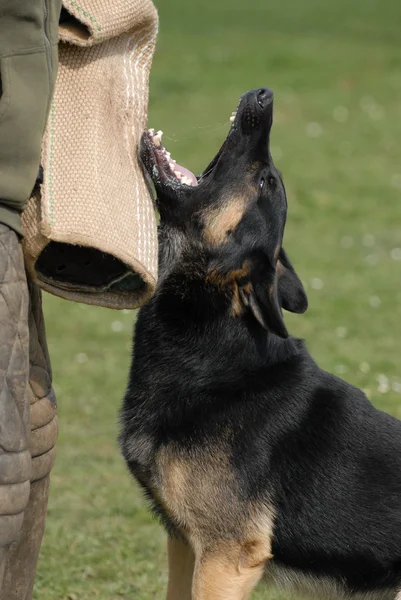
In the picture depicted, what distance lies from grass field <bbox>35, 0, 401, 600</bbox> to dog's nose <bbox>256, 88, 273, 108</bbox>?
0.67m

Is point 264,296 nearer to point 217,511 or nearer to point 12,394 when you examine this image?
point 217,511

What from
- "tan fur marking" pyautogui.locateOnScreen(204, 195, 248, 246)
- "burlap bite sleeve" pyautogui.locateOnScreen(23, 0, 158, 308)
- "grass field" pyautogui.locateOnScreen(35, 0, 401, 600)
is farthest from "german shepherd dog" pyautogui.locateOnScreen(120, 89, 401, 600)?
"grass field" pyautogui.locateOnScreen(35, 0, 401, 600)

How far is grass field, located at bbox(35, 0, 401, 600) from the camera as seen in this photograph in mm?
5195

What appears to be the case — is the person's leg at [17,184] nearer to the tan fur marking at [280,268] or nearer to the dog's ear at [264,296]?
the dog's ear at [264,296]

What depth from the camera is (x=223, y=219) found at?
3.98 meters

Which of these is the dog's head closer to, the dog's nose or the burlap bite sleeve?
the dog's nose

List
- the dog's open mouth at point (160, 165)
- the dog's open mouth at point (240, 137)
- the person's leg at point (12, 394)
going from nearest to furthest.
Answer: the person's leg at point (12, 394)
the dog's open mouth at point (160, 165)
the dog's open mouth at point (240, 137)

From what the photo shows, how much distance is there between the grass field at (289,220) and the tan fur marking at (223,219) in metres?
0.72

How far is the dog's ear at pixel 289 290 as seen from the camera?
13.1 ft

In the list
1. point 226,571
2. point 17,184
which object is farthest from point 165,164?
point 226,571

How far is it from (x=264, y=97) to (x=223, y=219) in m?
0.52

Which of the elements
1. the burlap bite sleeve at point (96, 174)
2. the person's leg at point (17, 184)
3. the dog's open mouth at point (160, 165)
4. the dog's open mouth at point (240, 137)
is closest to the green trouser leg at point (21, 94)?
the person's leg at point (17, 184)

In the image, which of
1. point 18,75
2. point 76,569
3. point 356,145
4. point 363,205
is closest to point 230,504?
point 76,569

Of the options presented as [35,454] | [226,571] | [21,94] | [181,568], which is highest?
[21,94]
